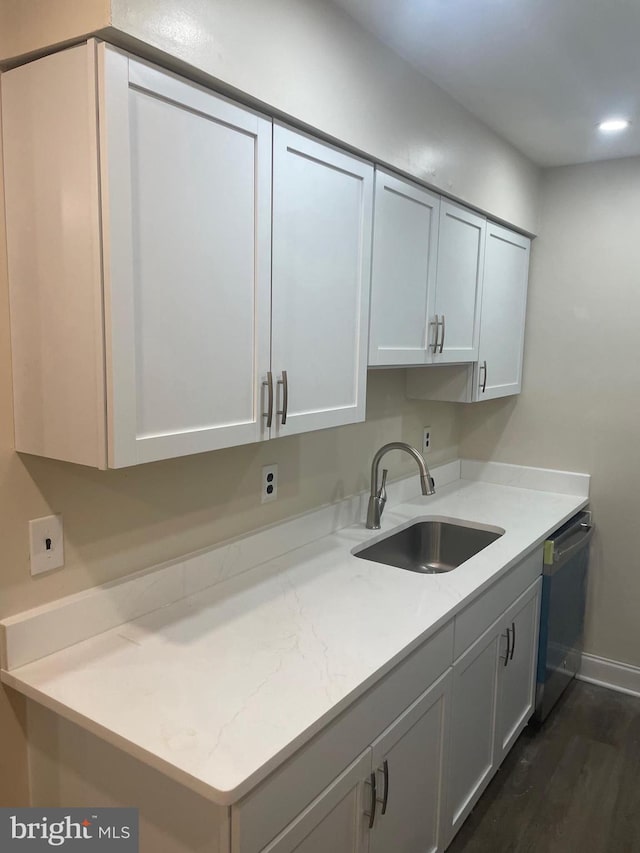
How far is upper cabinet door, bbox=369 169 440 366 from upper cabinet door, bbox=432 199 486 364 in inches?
2.5

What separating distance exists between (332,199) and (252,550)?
104cm

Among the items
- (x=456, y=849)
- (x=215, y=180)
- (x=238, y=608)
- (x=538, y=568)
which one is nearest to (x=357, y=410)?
(x=238, y=608)

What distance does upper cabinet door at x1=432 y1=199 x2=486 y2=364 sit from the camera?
230 centimetres

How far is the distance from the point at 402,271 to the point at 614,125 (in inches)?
44.4

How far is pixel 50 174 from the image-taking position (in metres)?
1.21

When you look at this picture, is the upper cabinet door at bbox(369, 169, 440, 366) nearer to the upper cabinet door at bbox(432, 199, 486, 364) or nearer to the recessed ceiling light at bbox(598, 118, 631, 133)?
the upper cabinet door at bbox(432, 199, 486, 364)

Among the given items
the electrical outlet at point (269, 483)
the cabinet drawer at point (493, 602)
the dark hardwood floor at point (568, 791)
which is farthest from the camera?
the dark hardwood floor at point (568, 791)

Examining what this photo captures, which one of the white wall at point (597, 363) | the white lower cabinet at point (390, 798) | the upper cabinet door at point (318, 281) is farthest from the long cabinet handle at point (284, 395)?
the white wall at point (597, 363)

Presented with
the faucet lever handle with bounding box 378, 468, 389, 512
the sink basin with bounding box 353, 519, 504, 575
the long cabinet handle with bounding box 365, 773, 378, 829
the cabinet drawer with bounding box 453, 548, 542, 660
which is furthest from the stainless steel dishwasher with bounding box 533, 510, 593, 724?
the long cabinet handle with bounding box 365, 773, 378, 829

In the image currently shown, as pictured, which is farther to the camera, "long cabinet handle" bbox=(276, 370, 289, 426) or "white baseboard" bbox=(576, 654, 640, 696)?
"white baseboard" bbox=(576, 654, 640, 696)

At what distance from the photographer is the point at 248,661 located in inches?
56.1

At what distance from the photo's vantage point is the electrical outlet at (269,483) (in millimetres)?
2010

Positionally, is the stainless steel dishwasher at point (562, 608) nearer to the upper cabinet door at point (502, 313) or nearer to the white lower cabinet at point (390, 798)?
the upper cabinet door at point (502, 313)

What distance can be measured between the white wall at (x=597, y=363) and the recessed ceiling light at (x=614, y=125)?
1.38 ft
